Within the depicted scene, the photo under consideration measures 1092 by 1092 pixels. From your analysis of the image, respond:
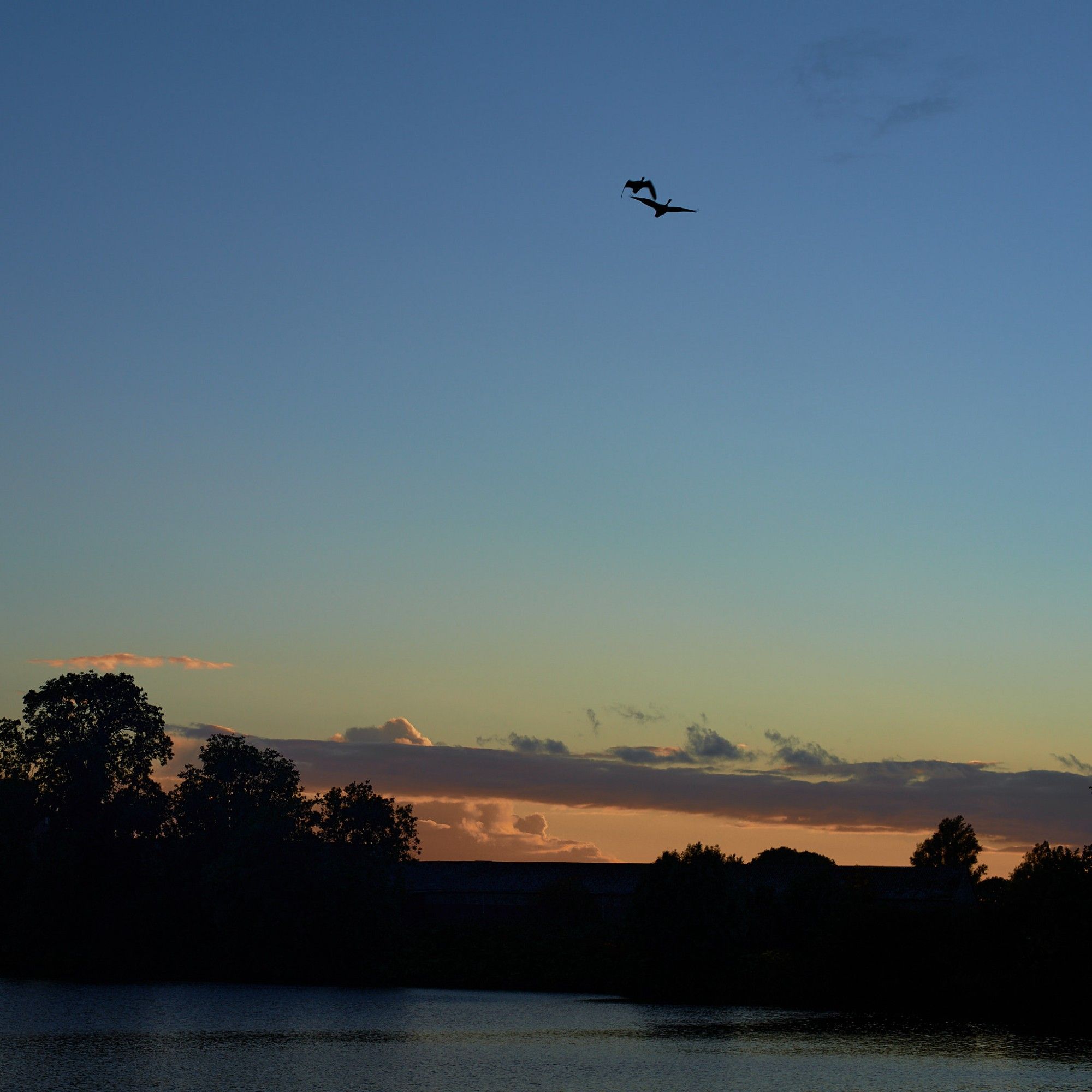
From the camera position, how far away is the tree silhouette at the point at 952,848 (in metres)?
158

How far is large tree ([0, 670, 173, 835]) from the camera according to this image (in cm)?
10581

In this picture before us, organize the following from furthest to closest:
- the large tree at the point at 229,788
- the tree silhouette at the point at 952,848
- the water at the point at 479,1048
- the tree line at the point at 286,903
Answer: the tree silhouette at the point at 952,848
the large tree at the point at 229,788
the tree line at the point at 286,903
the water at the point at 479,1048

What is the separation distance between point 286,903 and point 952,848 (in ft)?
306

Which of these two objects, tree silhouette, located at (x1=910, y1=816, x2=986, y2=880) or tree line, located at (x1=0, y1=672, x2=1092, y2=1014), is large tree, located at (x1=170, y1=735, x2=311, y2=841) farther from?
tree silhouette, located at (x1=910, y1=816, x2=986, y2=880)

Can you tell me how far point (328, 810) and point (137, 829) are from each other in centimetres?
1677

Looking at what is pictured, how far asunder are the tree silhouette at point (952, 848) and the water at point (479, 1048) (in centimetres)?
8115

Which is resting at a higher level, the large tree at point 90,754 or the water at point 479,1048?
the large tree at point 90,754

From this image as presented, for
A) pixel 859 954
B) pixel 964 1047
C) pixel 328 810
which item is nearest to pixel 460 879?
pixel 328 810

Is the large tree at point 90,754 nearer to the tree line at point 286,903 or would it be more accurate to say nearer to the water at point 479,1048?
the tree line at point 286,903

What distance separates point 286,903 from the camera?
102 metres

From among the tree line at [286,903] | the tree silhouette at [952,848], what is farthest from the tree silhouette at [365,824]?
the tree silhouette at [952,848]

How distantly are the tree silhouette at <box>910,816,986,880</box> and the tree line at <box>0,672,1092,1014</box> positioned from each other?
182 feet

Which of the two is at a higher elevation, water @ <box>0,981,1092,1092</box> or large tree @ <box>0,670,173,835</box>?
large tree @ <box>0,670,173,835</box>

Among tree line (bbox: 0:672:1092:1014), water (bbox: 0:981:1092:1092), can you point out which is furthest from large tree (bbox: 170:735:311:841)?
water (bbox: 0:981:1092:1092)
